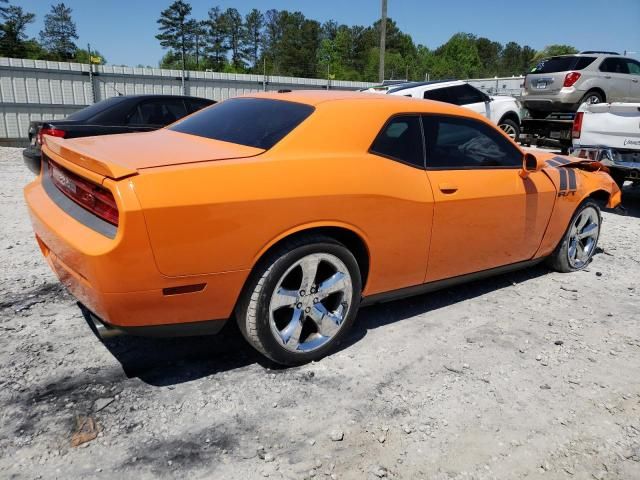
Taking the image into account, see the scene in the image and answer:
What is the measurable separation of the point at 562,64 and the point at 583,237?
29.7 feet

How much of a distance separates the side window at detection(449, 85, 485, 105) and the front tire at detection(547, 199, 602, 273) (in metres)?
5.80

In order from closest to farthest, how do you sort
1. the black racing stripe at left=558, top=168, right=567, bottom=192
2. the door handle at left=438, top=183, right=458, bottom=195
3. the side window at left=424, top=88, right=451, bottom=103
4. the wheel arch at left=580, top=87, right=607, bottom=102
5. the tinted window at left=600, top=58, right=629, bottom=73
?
the door handle at left=438, top=183, right=458, bottom=195 → the black racing stripe at left=558, top=168, right=567, bottom=192 → the side window at left=424, top=88, right=451, bottom=103 → the wheel arch at left=580, top=87, right=607, bottom=102 → the tinted window at left=600, top=58, right=629, bottom=73

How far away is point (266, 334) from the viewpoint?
9.01 ft

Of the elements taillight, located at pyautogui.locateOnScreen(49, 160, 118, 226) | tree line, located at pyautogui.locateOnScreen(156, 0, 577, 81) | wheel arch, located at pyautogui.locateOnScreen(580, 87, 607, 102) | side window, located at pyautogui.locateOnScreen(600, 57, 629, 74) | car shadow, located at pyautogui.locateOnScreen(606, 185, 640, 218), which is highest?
tree line, located at pyautogui.locateOnScreen(156, 0, 577, 81)

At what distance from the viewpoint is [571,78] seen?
11812 mm

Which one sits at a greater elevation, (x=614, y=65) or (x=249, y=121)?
(x=614, y=65)

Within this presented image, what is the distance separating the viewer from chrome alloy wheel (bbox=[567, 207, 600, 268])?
187 inches

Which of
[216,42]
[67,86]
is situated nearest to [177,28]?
[216,42]

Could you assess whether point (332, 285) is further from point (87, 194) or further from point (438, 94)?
point (438, 94)

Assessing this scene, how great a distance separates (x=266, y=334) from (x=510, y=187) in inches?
85.0

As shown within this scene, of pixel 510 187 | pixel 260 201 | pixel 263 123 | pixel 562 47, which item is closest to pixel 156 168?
pixel 260 201

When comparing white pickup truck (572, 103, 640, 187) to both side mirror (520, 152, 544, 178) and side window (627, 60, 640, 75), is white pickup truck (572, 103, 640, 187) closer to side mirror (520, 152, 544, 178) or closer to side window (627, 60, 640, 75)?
side mirror (520, 152, 544, 178)

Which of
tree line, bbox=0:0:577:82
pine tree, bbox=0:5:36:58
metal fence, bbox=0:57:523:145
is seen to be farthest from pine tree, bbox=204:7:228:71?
metal fence, bbox=0:57:523:145

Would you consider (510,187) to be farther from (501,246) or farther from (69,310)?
(69,310)
